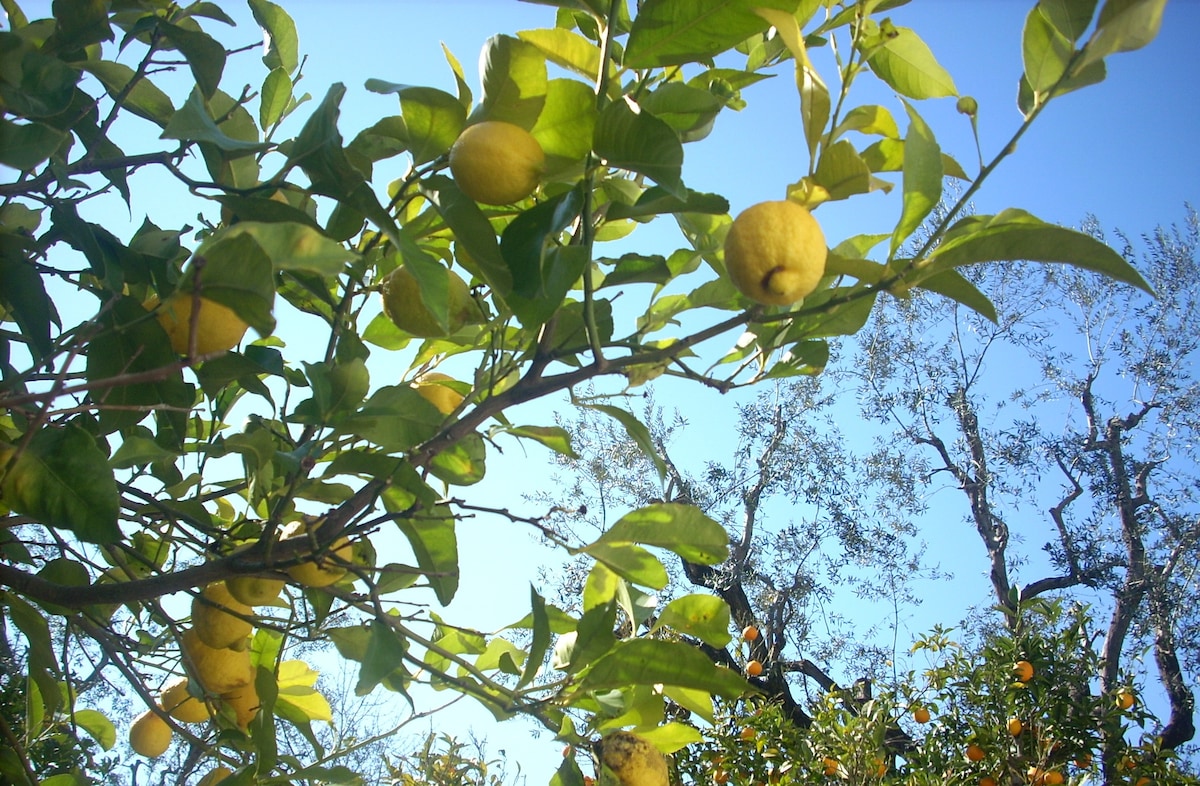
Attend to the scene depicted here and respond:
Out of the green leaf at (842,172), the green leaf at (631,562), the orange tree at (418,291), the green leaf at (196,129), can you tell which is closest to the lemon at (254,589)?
the orange tree at (418,291)

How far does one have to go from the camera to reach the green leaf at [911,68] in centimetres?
73

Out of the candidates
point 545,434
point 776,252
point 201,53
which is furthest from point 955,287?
point 201,53

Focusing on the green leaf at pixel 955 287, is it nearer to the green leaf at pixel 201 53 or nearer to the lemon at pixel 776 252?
the lemon at pixel 776 252

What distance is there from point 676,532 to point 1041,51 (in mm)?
507

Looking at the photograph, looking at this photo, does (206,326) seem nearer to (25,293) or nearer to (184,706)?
(25,293)

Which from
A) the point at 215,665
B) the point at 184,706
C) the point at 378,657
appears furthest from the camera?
the point at 184,706

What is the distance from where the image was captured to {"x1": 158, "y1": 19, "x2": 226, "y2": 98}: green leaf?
0.92 meters

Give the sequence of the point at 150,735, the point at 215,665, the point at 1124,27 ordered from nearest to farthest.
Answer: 1. the point at 1124,27
2. the point at 215,665
3. the point at 150,735

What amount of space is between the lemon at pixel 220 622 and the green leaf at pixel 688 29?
683 millimetres

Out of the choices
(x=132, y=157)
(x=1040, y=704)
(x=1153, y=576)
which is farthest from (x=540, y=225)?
(x=1153, y=576)

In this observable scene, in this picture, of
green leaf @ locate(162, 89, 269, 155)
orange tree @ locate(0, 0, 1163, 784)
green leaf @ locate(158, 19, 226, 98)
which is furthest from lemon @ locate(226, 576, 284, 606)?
green leaf @ locate(158, 19, 226, 98)

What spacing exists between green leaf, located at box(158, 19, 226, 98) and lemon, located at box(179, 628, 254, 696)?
0.61 meters

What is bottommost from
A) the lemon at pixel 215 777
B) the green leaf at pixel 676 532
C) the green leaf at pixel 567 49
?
the lemon at pixel 215 777

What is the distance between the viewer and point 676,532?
854mm
